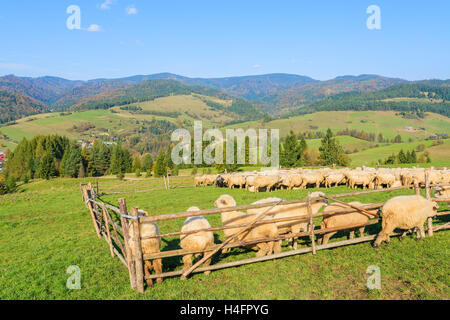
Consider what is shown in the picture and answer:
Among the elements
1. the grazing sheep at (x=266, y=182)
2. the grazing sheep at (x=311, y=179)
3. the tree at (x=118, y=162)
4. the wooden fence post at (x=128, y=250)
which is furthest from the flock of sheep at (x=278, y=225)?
the tree at (x=118, y=162)

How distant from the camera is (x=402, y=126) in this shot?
150 meters

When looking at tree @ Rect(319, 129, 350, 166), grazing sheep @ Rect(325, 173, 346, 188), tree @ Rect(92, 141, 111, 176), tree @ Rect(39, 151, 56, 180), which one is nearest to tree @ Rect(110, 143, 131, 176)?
tree @ Rect(92, 141, 111, 176)

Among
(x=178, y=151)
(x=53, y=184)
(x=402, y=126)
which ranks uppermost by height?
(x=402, y=126)

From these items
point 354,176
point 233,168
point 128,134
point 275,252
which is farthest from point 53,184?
point 128,134

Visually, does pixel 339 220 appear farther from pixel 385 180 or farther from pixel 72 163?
pixel 72 163

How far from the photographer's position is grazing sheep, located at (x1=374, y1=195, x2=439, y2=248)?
26.7 ft

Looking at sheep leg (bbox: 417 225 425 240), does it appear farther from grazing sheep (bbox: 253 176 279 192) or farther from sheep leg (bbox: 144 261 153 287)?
grazing sheep (bbox: 253 176 279 192)

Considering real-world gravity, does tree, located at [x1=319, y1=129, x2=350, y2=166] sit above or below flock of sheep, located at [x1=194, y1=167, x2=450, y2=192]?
above

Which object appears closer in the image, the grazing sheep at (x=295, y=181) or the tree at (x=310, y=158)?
the grazing sheep at (x=295, y=181)

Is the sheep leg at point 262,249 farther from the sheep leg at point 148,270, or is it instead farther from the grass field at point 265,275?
the sheep leg at point 148,270

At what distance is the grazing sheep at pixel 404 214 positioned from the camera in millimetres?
8125
